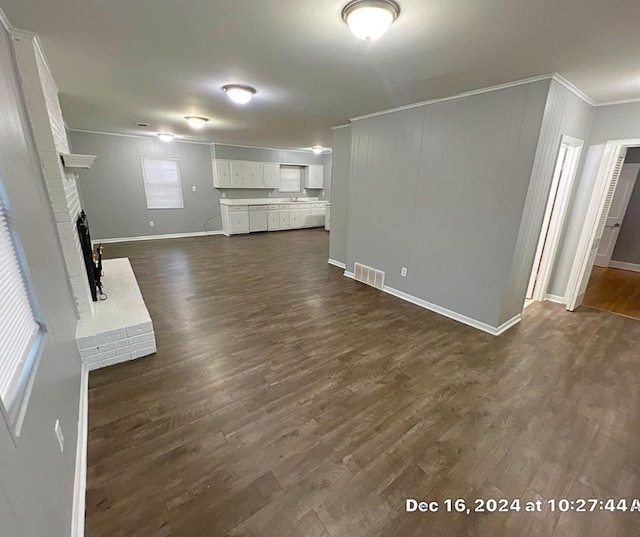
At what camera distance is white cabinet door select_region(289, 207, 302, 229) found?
909 centimetres

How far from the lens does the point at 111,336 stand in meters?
2.44

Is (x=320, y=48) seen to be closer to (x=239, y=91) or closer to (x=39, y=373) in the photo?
(x=239, y=91)

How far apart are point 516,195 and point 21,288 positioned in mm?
3604

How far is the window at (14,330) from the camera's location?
0.92 metres

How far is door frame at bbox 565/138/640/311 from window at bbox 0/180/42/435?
5.02 m

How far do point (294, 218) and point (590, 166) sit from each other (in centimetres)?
701

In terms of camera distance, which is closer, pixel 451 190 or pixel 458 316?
pixel 451 190

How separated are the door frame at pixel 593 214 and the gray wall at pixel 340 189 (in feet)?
10.3

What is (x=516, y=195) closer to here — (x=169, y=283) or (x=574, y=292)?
(x=574, y=292)

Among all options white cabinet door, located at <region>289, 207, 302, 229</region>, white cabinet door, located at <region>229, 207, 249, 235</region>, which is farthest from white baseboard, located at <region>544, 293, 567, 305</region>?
white cabinet door, located at <region>229, 207, 249, 235</region>

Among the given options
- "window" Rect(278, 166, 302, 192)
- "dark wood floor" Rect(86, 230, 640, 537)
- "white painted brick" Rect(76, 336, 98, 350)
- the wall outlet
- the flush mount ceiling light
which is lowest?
"dark wood floor" Rect(86, 230, 640, 537)

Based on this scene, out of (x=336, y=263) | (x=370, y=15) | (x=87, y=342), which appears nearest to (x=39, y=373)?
(x=87, y=342)

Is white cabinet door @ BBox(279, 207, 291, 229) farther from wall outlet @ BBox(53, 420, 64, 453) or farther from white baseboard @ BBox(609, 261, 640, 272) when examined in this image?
wall outlet @ BBox(53, 420, 64, 453)

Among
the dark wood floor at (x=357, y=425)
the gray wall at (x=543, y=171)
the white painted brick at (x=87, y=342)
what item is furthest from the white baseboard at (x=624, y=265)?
the white painted brick at (x=87, y=342)
